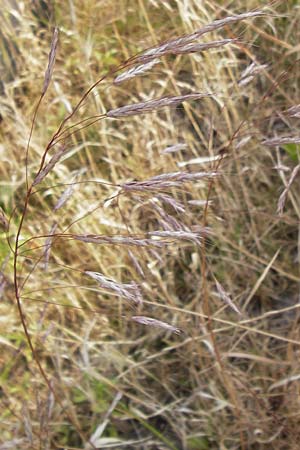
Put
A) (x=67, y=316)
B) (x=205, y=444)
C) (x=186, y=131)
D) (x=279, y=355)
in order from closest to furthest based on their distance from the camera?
(x=205, y=444) → (x=279, y=355) → (x=67, y=316) → (x=186, y=131)

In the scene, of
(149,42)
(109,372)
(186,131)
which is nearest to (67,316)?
(109,372)

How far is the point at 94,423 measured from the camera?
1560 millimetres

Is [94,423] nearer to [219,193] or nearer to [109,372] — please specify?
[109,372]

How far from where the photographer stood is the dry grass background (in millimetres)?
1467

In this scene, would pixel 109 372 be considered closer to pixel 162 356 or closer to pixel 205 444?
pixel 162 356

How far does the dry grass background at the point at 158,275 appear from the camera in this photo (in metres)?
1.47

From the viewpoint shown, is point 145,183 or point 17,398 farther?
point 17,398

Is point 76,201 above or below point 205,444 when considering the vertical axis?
above

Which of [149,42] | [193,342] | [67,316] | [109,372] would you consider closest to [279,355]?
[193,342]

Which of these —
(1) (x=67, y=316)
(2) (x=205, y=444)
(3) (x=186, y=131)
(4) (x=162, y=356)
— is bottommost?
(2) (x=205, y=444)

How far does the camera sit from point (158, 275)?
5.32ft

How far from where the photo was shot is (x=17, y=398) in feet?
5.29

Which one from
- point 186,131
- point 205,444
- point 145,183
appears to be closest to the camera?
point 145,183

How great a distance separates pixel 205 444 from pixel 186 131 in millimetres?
964
